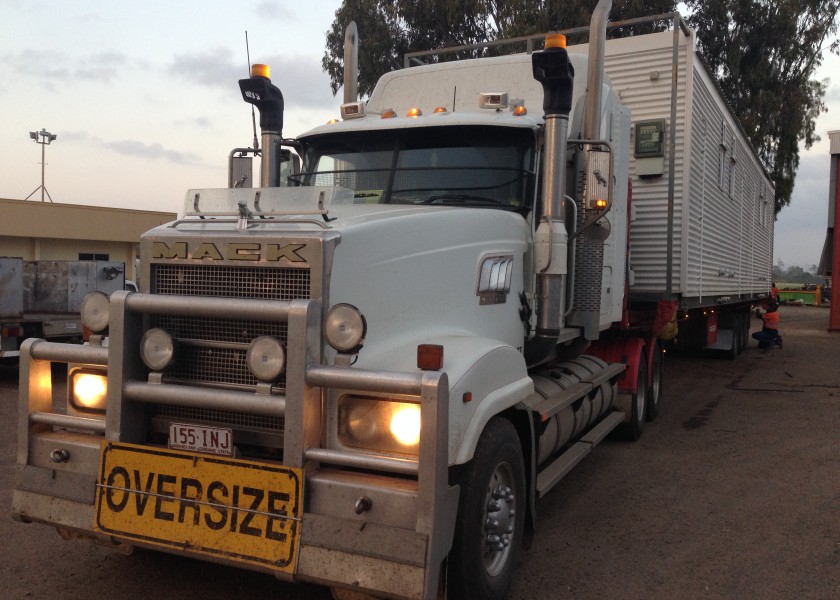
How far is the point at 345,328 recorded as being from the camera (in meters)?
3.04

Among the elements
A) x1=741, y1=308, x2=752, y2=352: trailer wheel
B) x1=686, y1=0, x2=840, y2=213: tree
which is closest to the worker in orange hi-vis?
x1=741, y1=308, x2=752, y2=352: trailer wheel

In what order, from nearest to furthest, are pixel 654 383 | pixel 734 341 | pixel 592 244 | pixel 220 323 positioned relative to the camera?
pixel 220 323 < pixel 592 244 < pixel 654 383 < pixel 734 341

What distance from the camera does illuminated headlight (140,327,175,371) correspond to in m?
3.32

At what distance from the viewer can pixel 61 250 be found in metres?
31.6

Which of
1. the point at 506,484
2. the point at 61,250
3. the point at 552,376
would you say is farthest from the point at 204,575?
the point at 61,250

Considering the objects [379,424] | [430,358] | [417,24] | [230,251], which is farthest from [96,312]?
[417,24]

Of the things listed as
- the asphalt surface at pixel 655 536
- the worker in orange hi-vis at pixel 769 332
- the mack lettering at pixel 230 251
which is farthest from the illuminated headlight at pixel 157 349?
the worker in orange hi-vis at pixel 769 332

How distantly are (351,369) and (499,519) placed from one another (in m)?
1.27

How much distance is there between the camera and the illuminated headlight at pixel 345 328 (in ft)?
9.87

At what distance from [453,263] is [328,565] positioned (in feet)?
5.79

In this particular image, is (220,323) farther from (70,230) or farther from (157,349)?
(70,230)

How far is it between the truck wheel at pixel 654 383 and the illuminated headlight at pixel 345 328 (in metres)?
6.14

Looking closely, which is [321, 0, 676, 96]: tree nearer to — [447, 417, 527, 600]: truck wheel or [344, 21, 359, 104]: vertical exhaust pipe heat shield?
[344, 21, 359, 104]: vertical exhaust pipe heat shield

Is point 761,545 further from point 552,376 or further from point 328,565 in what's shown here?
point 328,565
